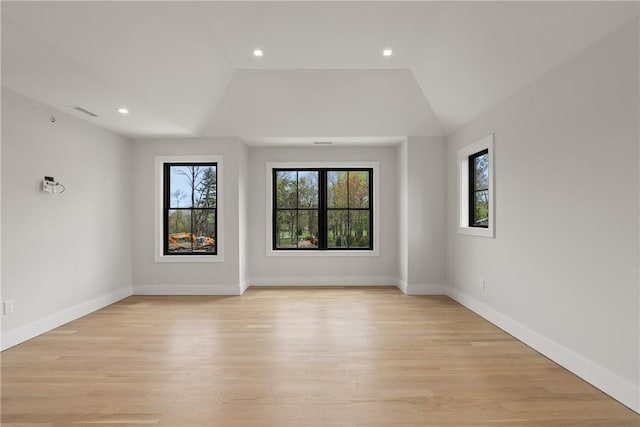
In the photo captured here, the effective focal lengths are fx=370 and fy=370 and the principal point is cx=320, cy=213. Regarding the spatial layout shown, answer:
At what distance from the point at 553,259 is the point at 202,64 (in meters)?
3.85

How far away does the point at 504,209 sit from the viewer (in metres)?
3.99

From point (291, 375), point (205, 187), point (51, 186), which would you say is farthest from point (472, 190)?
point (51, 186)

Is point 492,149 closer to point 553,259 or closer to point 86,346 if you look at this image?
point 553,259

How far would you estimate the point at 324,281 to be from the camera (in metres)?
6.27

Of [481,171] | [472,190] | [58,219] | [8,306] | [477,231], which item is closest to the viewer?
[8,306]

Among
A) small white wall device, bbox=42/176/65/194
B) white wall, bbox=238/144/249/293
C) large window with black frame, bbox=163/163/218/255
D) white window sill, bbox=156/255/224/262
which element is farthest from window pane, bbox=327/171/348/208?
small white wall device, bbox=42/176/65/194

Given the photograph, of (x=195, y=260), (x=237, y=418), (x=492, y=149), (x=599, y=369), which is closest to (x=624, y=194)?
(x=599, y=369)

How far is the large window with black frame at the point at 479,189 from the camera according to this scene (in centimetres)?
464

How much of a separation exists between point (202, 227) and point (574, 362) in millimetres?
5030

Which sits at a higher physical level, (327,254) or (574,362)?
(327,254)

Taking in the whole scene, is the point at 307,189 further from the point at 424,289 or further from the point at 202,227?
the point at 424,289

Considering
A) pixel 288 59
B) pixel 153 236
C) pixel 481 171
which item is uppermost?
pixel 288 59

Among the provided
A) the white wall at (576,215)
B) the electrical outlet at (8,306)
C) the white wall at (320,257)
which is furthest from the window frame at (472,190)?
the electrical outlet at (8,306)

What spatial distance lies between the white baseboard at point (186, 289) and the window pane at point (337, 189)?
2.13 metres
